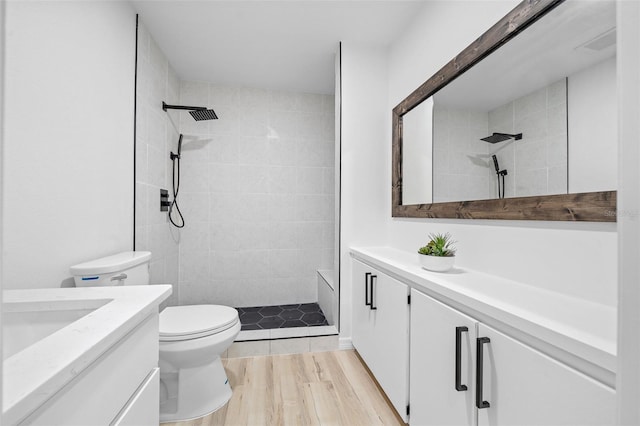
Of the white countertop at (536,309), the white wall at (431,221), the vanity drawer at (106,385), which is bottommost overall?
the vanity drawer at (106,385)

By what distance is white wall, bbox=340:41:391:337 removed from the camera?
2.20 m

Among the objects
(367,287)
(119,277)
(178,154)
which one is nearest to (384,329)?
(367,287)

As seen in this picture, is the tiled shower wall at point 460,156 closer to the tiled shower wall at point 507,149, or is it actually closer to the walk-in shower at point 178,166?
the tiled shower wall at point 507,149

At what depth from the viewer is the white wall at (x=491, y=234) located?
34.9 inches

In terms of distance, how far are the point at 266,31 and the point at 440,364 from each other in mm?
2233

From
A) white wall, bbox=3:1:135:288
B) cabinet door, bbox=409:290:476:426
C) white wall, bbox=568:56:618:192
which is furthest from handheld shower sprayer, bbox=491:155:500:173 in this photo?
white wall, bbox=3:1:135:288

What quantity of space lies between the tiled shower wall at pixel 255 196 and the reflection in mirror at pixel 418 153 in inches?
48.3

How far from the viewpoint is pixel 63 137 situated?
124 centimetres

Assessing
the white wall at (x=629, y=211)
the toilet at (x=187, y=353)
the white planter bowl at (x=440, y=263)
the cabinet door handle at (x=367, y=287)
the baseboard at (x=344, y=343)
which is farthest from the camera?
the baseboard at (x=344, y=343)

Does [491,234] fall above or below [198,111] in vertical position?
below

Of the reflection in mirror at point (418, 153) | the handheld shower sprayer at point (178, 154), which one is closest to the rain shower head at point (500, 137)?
the reflection in mirror at point (418, 153)

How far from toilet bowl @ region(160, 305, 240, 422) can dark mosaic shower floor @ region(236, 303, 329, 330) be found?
32.1 inches

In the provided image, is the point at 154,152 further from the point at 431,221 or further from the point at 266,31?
the point at 431,221

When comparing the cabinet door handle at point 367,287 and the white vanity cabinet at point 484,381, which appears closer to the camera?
the white vanity cabinet at point 484,381
